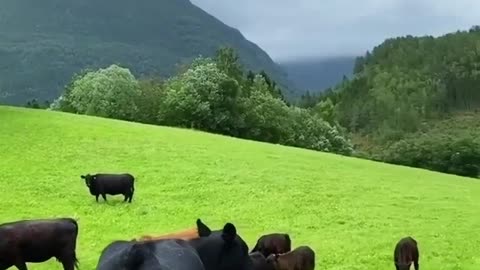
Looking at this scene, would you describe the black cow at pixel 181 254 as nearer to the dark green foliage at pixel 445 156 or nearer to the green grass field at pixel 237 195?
the green grass field at pixel 237 195

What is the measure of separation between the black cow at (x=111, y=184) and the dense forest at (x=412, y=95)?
A: 96.1 metres

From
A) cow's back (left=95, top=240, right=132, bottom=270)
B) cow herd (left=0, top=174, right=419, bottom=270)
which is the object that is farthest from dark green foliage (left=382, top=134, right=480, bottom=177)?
cow's back (left=95, top=240, right=132, bottom=270)

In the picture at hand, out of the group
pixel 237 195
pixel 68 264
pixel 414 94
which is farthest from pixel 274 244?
pixel 414 94

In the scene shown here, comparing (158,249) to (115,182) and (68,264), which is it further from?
(115,182)

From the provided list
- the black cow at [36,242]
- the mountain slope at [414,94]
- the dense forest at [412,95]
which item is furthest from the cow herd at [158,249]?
the dense forest at [412,95]

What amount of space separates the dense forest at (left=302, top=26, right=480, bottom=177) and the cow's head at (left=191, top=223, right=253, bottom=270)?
10962 centimetres

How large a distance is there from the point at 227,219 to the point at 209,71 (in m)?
41.1

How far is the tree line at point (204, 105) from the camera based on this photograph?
59.2m

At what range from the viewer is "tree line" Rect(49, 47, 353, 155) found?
59.2 m

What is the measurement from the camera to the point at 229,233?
759 cm

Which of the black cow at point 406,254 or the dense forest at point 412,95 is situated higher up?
the dense forest at point 412,95

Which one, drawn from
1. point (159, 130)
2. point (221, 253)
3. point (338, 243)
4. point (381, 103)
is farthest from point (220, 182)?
point (381, 103)

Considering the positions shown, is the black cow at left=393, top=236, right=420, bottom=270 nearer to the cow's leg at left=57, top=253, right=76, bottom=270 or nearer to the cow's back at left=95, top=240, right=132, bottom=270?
the cow's leg at left=57, top=253, right=76, bottom=270

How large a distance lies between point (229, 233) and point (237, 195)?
16.6m
